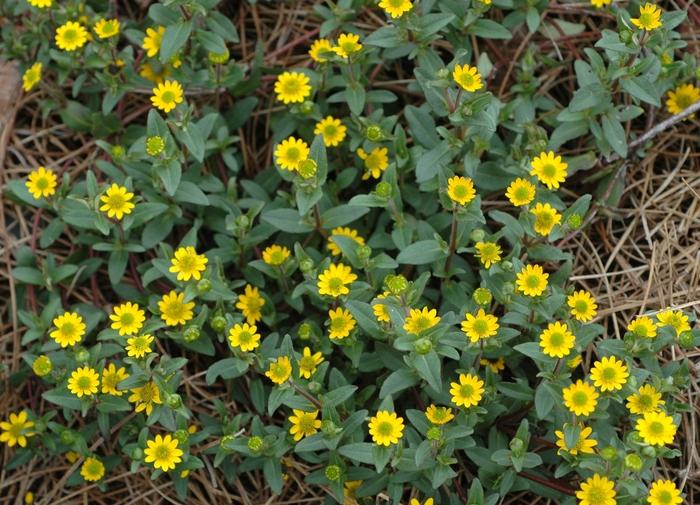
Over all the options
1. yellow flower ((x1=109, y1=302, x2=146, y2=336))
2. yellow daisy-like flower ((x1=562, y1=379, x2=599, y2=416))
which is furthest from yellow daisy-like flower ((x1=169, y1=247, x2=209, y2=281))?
yellow daisy-like flower ((x1=562, y1=379, x2=599, y2=416))

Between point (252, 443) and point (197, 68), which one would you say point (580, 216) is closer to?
point (252, 443)

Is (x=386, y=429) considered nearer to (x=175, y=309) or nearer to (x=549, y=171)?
(x=175, y=309)

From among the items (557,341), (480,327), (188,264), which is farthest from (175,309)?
(557,341)

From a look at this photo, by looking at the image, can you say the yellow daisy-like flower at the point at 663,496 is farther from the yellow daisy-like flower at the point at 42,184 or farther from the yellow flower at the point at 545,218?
the yellow daisy-like flower at the point at 42,184

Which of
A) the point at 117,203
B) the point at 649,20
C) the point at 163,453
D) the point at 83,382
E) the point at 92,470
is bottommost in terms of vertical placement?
the point at 92,470

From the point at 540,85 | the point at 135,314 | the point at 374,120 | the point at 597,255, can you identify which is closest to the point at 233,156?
the point at 374,120

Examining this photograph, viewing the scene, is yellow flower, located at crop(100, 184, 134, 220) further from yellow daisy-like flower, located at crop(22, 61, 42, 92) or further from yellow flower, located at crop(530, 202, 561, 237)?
yellow flower, located at crop(530, 202, 561, 237)
